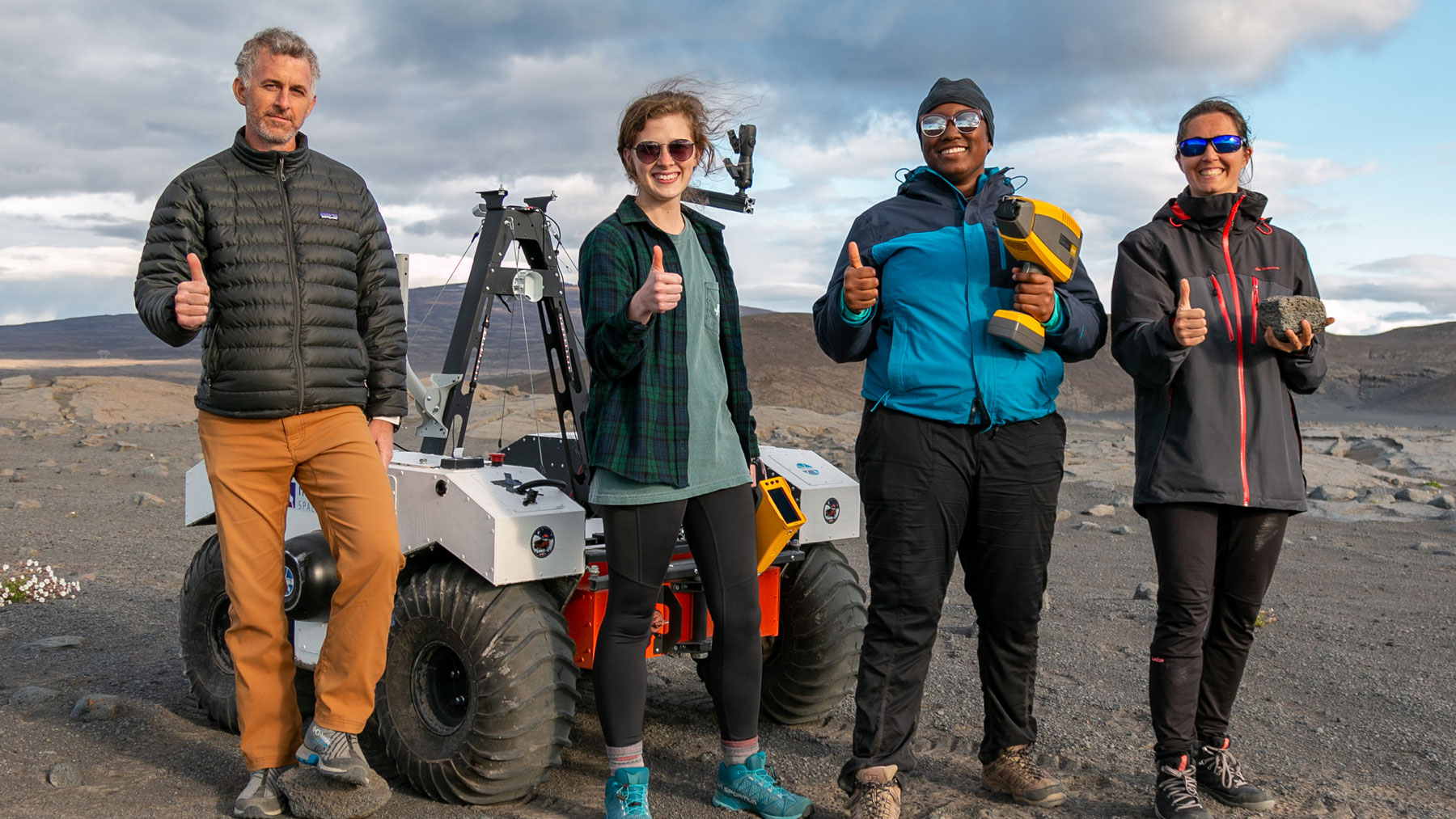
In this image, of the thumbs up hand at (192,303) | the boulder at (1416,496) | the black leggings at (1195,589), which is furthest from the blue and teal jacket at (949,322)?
the boulder at (1416,496)

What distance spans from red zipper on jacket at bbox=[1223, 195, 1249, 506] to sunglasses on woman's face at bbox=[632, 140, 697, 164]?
1729mm

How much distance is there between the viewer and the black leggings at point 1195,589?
3.67m

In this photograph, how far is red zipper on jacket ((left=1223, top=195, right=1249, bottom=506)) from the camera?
3.64m

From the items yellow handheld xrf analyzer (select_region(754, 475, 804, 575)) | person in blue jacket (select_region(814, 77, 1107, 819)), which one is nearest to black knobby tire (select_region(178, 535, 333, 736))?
yellow handheld xrf analyzer (select_region(754, 475, 804, 575))

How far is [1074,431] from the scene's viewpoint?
94.8 feet

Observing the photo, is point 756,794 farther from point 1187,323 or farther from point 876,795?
point 1187,323

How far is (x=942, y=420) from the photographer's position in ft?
11.8

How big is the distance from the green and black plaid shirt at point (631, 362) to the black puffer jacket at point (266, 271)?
33.8 inches

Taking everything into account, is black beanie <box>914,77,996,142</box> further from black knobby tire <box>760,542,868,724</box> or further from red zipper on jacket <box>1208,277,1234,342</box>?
black knobby tire <box>760,542,868,724</box>

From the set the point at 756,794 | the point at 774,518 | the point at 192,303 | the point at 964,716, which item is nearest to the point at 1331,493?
the point at 964,716

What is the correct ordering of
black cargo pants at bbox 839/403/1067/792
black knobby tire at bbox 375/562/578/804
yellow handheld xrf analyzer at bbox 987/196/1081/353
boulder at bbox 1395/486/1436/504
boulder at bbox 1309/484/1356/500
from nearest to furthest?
1. yellow handheld xrf analyzer at bbox 987/196/1081/353
2. black cargo pants at bbox 839/403/1067/792
3. black knobby tire at bbox 375/562/578/804
4. boulder at bbox 1395/486/1436/504
5. boulder at bbox 1309/484/1356/500

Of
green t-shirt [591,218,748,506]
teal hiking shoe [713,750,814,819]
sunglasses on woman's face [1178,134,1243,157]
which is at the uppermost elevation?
sunglasses on woman's face [1178,134,1243,157]

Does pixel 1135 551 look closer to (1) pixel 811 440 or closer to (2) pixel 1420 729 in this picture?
(2) pixel 1420 729

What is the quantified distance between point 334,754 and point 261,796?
0.28 m
